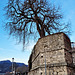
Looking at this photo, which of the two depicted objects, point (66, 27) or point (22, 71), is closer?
point (66, 27)

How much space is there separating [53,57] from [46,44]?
1610 mm

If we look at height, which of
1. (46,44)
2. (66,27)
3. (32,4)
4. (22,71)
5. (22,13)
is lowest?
(22,71)

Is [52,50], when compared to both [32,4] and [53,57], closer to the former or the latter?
[53,57]

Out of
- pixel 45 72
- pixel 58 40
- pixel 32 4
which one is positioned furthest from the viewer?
pixel 32 4

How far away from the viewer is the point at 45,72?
11.3 m

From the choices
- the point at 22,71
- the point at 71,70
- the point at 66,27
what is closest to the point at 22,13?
the point at 66,27

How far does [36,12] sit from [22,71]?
33.0m

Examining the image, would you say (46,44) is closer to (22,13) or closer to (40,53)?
(40,53)

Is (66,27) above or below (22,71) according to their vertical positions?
above

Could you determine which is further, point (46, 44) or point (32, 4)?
point (32, 4)

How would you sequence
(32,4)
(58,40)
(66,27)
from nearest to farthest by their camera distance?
1. (58,40)
2. (32,4)
3. (66,27)

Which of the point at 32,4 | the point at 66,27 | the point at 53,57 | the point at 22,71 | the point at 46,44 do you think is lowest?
the point at 22,71

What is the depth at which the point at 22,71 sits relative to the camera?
45.4m

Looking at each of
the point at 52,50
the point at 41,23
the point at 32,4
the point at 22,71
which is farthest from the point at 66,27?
the point at 22,71
